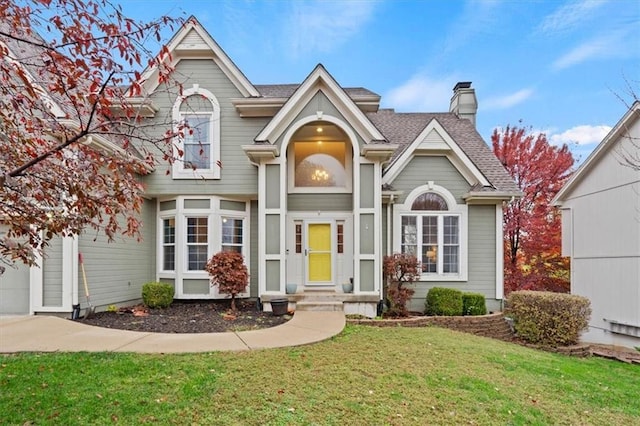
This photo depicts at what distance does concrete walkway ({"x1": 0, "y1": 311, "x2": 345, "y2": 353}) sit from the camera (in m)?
5.97

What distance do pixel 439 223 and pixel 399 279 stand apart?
8.26ft

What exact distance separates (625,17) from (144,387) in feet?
47.6

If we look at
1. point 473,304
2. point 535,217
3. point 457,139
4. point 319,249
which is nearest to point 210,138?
point 319,249

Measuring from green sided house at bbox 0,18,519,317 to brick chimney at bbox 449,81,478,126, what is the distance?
3.69 meters

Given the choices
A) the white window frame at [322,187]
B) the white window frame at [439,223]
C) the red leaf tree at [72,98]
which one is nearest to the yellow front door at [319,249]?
the white window frame at [322,187]

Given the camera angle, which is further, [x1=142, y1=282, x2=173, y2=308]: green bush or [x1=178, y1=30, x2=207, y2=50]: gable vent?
[x1=178, y1=30, x2=207, y2=50]: gable vent

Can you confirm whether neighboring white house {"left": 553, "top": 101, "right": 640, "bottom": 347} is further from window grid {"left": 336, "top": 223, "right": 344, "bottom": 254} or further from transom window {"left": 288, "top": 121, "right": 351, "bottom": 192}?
window grid {"left": 336, "top": 223, "right": 344, "bottom": 254}

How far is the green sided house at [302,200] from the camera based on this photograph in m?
9.69

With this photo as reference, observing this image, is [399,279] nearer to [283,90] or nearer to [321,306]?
[321,306]

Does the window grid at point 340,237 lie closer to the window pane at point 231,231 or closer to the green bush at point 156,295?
the window pane at point 231,231

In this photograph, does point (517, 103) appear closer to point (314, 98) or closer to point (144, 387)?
point (314, 98)

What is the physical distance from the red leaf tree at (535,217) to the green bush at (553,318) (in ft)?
25.5

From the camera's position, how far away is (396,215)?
11.4 metres

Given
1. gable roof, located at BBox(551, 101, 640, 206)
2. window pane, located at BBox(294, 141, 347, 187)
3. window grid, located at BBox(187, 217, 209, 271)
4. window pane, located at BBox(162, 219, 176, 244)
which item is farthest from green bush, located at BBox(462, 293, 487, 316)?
window pane, located at BBox(162, 219, 176, 244)
